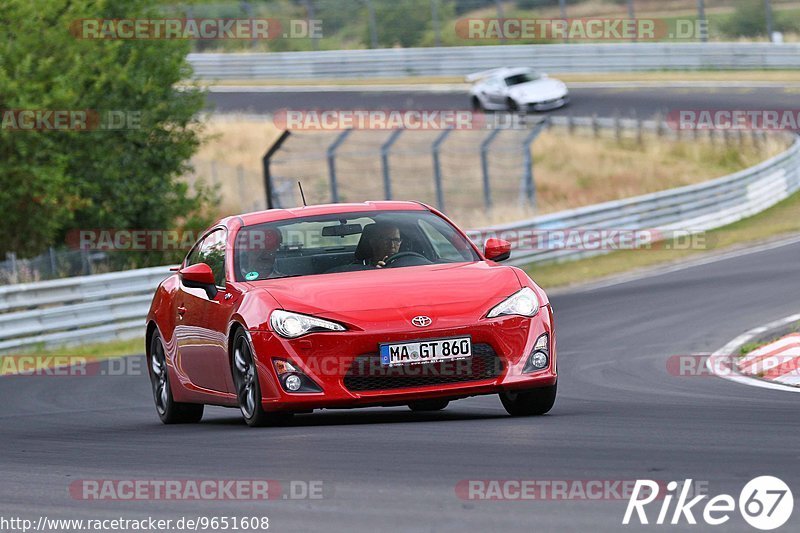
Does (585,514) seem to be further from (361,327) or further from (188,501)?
(361,327)

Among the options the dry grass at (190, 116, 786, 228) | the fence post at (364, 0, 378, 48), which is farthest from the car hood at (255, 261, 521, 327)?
the fence post at (364, 0, 378, 48)

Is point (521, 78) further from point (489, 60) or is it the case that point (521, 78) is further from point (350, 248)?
point (350, 248)

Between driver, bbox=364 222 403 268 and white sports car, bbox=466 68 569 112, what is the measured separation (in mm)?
35185

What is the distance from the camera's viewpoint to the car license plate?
8.38 meters

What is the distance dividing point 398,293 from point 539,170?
103 ft

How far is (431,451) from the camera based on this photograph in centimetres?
716

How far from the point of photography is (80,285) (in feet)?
65.5

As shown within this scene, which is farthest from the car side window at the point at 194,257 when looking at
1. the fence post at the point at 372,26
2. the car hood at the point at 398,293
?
the fence post at the point at 372,26

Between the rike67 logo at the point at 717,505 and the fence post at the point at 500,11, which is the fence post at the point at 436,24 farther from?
the rike67 logo at the point at 717,505

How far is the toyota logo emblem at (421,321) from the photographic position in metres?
8.39

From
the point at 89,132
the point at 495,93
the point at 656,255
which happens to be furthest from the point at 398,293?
the point at 495,93

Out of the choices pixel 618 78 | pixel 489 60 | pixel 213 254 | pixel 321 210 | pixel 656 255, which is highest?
pixel 321 210

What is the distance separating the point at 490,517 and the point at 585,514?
0.34 metres

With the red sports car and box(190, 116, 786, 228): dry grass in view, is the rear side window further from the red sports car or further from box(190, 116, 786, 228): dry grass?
box(190, 116, 786, 228): dry grass
